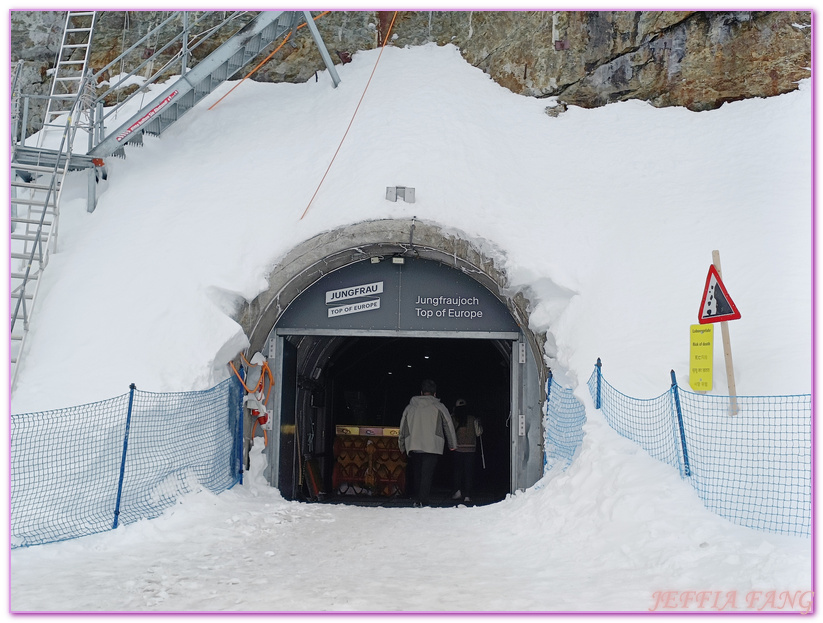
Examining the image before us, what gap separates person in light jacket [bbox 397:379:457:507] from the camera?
9.62m

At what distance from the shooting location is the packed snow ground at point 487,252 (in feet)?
15.0

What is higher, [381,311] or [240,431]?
[381,311]

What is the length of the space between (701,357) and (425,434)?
409 cm

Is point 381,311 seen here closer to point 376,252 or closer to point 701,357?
point 376,252

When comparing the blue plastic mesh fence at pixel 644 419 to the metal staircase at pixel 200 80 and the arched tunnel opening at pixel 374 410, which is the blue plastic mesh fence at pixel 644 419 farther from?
the metal staircase at pixel 200 80

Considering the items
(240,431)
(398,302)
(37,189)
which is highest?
(37,189)

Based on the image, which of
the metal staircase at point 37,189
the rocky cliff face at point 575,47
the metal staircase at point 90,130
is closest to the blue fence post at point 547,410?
the rocky cliff face at point 575,47

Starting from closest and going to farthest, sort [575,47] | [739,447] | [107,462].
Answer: [739,447] → [107,462] → [575,47]

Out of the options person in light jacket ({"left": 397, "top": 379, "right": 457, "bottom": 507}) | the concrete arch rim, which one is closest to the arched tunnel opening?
the concrete arch rim

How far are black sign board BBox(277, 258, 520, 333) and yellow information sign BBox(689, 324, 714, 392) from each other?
3.03 m

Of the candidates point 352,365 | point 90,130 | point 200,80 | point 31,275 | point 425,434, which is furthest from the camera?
point 352,365

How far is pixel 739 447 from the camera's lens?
19.1 feet

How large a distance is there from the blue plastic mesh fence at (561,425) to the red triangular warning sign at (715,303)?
5.11 feet

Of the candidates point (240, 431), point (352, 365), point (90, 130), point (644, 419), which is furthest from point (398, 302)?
point (352, 365)
